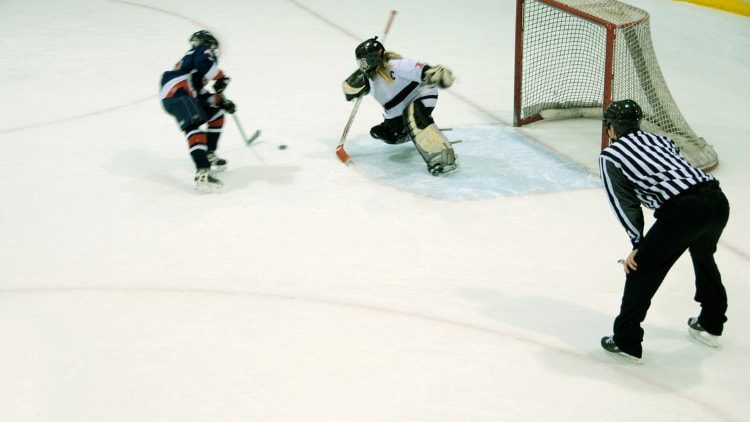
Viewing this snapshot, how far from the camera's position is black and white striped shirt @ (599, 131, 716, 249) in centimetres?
256

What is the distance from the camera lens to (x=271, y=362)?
9.48 ft

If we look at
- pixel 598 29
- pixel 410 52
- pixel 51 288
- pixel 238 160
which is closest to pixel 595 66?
pixel 598 29

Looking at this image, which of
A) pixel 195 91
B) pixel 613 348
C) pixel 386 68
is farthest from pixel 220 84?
pixel 613 348

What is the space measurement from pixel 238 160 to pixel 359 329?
191 cm

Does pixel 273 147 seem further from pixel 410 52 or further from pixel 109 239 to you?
pixel 410 52

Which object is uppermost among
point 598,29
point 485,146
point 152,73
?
point 598,29

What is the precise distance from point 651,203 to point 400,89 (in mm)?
2026

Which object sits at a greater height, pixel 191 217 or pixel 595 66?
pixel 595 66

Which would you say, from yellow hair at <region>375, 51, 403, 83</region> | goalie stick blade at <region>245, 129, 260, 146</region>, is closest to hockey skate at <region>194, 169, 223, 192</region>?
goalie stick blade at <region>245, 129, 260, 146</region>

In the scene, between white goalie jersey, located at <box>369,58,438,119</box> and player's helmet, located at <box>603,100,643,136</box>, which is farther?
white goalie jersey, located at <box>369,58,438,119</box>

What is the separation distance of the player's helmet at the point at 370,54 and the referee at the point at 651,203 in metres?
1.77

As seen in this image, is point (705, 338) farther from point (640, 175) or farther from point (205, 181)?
point (205, 181)

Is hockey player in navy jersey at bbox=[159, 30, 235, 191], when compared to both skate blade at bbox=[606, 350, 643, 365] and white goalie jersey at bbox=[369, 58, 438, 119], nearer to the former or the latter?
white goalie jersey at bbox=[369, 58, 438, 119]

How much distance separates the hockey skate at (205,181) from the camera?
4.23 meters
